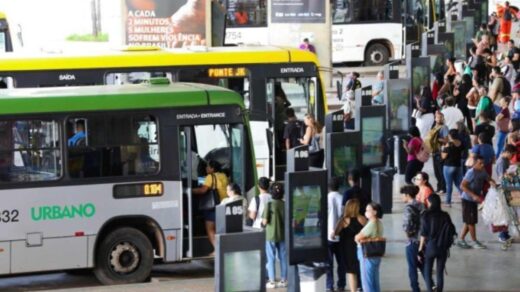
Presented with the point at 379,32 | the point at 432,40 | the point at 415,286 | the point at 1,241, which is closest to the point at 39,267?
the point at 1,241

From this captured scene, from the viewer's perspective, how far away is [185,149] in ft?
64.1

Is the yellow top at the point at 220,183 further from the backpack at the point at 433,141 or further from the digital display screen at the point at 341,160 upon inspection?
the backpack at the point at 433,141

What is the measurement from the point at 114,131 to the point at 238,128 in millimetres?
1828

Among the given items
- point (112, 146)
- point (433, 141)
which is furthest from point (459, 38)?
point (112, 146)

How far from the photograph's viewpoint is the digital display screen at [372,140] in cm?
2292

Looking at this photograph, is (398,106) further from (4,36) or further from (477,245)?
(4,36)

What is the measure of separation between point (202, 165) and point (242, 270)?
527cm

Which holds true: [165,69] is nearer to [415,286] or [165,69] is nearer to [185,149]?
[185,149]

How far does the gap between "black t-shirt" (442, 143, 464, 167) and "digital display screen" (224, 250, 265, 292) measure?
8.79m

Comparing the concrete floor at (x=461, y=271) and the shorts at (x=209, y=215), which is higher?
the shorts at (x=209, y=215)

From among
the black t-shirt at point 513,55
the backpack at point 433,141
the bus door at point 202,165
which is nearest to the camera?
the bus door at point 202,165

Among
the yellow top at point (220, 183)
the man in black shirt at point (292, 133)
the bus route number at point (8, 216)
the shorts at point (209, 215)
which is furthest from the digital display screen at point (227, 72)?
the bus route number at point (8, 216)

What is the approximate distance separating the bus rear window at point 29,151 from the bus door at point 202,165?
177 cm

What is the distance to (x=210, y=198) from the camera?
Answer: 1956 centimetres
